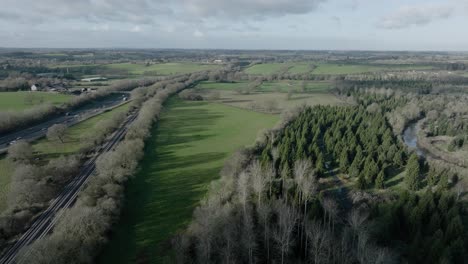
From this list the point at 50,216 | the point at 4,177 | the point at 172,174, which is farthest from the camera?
the point at 172,174

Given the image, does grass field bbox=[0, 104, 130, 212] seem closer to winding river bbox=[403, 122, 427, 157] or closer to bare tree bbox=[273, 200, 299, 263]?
bare tree bbox=[273, 200, 299, 263]

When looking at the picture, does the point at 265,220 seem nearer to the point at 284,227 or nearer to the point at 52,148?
the point at 284,227

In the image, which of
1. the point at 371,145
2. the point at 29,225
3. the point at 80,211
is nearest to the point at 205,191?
the point at 80,211

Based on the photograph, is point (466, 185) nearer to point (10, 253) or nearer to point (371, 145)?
point (371, 145)

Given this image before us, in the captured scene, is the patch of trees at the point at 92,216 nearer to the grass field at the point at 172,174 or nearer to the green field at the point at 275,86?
the grass field at the point at 172,174

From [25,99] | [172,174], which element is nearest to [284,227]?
[172,174]
